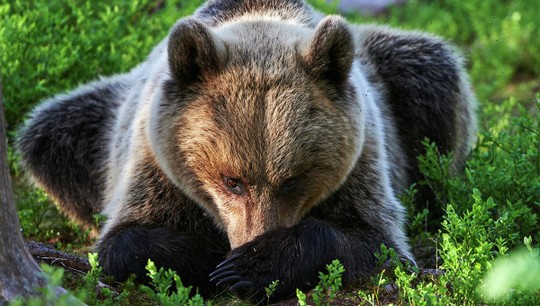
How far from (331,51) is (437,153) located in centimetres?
224

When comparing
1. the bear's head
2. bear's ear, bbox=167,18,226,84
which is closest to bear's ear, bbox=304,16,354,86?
the bear's head

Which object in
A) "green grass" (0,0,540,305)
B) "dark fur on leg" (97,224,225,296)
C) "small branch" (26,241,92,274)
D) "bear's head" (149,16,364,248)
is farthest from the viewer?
"dark fur on leg" (97,224,225,296)

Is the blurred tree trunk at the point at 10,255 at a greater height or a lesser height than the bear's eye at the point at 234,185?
greater

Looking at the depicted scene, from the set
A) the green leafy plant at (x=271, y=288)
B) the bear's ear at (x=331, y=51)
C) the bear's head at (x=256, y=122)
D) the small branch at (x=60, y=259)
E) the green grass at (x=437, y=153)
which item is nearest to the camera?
the green grass at (x=437, y=153)

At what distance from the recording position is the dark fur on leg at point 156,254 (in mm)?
5062

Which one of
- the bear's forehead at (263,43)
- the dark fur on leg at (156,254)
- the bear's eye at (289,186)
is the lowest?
the dark fur on leg at (156,254)

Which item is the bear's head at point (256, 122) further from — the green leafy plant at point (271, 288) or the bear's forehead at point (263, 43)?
the green leafy plant at point (271, 288)

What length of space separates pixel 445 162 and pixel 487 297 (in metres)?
2.12

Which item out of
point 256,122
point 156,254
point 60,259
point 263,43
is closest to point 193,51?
point 263,43

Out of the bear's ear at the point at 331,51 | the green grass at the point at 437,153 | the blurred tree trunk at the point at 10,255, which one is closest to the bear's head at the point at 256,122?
the bear's ear at the point at 331,51

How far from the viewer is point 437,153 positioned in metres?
6.90

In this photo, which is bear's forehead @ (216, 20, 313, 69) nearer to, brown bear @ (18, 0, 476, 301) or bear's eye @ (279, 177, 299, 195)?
brown bear @ (18, 0, 476, 301)

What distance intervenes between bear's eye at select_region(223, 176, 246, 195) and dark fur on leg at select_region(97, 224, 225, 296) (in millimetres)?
667

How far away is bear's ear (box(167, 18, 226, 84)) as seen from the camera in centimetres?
477
